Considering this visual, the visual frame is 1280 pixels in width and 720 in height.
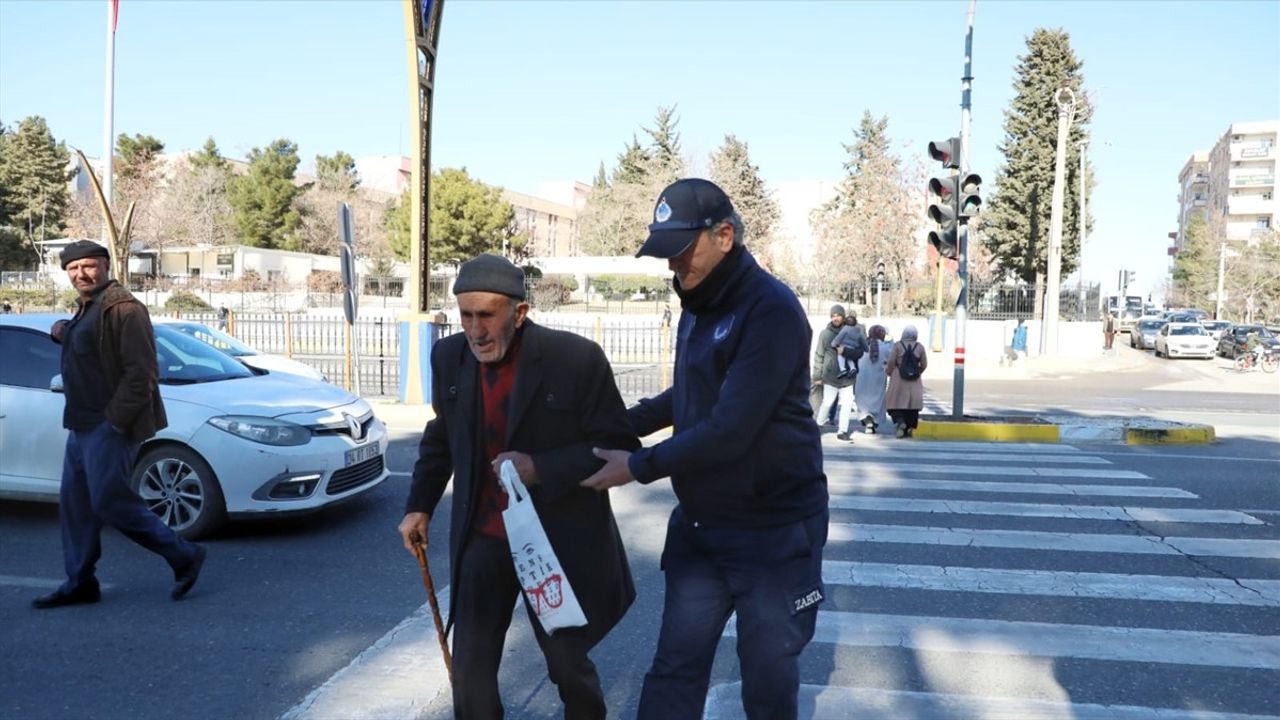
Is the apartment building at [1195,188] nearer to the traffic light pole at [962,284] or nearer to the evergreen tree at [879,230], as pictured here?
the evergreen tree at [879,230]

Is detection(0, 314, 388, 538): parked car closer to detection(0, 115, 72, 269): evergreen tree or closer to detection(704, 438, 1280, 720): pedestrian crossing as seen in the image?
detection(704, 438, 1280, 720): pedestrian crossing

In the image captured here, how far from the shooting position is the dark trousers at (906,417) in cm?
1240

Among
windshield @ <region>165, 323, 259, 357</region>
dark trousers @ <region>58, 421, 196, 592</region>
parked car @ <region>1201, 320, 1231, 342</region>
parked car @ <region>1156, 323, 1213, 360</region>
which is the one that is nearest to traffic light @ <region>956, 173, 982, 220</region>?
windshield @ <region>165, 323, 259, 357</region>

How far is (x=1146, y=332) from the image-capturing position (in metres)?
43.2

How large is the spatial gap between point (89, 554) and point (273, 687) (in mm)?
1687

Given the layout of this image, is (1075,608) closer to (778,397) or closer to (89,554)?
(778,397)

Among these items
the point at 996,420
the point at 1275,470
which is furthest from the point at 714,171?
the point at 1275,470

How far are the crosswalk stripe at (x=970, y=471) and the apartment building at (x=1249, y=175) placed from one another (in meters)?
102

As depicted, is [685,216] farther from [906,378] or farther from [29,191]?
[29,191]

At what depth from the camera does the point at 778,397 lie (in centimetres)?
265

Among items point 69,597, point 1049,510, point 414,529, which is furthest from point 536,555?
point 1049,510

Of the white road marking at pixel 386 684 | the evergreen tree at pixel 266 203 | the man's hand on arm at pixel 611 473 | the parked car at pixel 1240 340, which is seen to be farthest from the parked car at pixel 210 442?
the evergreen tree at pixel 266 203

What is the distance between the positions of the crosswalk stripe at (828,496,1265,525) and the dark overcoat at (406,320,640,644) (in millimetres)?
5190

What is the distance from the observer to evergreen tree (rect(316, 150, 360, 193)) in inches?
2672
